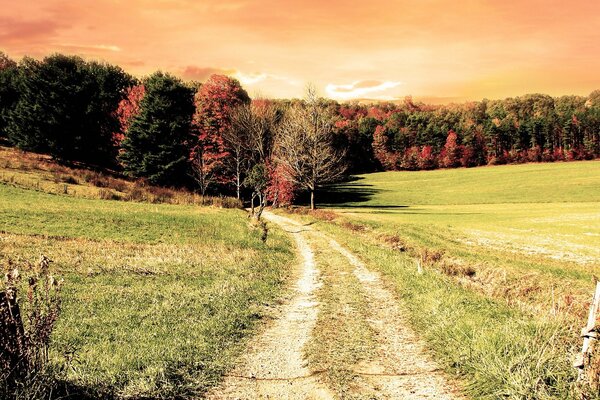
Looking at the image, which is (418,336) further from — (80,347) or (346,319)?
(80,347)

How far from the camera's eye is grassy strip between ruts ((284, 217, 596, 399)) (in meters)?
6.11

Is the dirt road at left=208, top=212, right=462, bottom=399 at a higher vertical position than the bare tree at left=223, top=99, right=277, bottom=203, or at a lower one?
lower

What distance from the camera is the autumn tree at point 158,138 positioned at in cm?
5194

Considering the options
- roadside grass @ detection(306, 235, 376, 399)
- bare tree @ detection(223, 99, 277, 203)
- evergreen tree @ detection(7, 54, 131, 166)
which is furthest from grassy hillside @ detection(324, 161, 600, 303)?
evergreen tree @ detection(7, 54, 131, 166)

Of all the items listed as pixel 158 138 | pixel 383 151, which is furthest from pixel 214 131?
pixel 383 151

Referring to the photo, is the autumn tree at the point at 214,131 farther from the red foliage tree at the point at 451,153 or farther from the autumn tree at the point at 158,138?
the red foliage tree at the point at 451,153

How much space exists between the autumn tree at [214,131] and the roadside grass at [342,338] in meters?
41.1

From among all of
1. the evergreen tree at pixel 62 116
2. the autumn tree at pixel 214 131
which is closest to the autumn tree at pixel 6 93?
the evergreen tree at pixel 62 116

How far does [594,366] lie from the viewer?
5.72 m

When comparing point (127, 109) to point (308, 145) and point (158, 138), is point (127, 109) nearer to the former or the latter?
point (158, 138)

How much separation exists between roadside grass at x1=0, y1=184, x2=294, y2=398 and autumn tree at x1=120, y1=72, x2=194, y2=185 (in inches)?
905

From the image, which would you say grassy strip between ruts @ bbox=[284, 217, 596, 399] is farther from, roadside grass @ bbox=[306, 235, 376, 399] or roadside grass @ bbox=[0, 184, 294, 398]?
roadside grass @ bbox=[0, 184, 294, 398]

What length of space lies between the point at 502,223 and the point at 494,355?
37.6 m

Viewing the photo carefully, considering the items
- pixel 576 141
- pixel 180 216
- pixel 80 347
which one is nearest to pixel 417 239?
pixel 180 216
